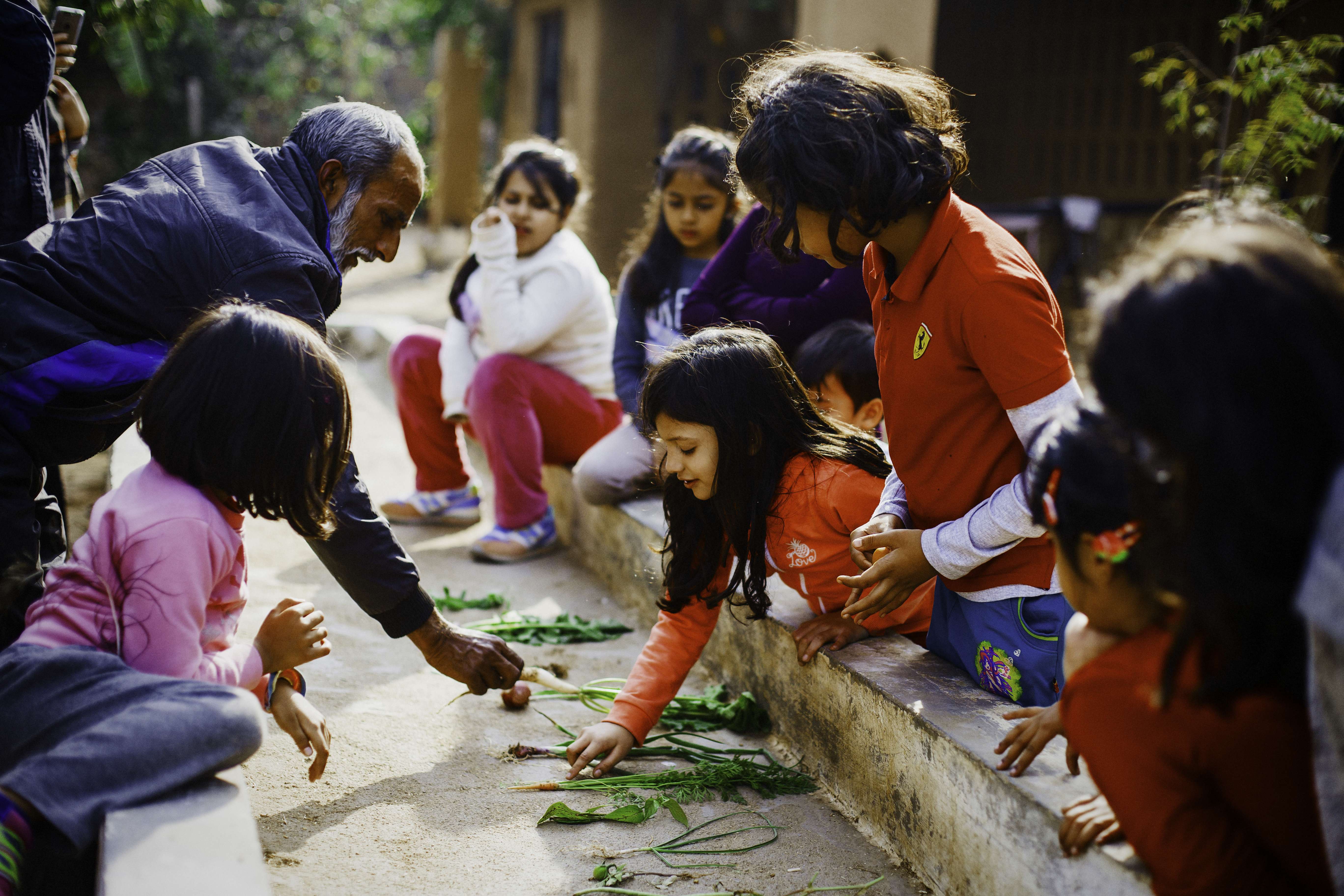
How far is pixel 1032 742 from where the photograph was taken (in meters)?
1.94

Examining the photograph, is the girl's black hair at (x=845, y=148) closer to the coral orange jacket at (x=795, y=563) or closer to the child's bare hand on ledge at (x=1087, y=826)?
the coral orange jacket at (x=795, y=563)

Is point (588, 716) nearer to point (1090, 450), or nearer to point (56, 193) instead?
point (1090, 450)

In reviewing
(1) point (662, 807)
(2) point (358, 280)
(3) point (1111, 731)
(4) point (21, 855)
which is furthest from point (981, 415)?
(2) point (358, 280)

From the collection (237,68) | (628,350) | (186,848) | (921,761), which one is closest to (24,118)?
(186,848)

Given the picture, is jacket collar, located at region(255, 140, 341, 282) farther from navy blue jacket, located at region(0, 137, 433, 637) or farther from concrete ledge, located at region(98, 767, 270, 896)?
concrete ledge, located at region(98, 767, 270, 896)

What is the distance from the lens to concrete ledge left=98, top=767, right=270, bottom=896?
1.53 m

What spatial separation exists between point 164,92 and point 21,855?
41.7 ft

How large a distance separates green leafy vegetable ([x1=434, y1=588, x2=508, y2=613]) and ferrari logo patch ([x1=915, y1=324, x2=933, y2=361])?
84.8 inches

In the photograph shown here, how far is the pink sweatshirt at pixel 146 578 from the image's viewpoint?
6.08ft

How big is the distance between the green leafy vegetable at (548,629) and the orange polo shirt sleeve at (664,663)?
0.84m

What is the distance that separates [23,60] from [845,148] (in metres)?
2.03

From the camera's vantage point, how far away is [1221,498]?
1336 millimetres

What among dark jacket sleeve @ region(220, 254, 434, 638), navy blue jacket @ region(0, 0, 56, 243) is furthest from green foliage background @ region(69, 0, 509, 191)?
dark jacket sleeve @ region(220, 254, 434, 638)

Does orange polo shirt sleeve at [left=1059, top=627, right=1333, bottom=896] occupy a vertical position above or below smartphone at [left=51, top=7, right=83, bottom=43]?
below
